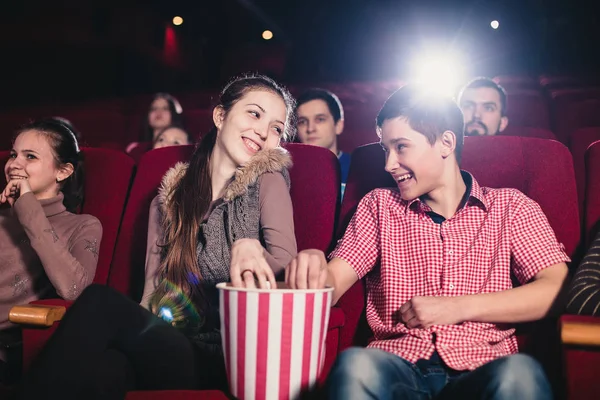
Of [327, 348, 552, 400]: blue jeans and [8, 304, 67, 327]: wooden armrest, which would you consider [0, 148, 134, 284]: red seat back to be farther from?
[327, 348, 552, 400]: blue jeans

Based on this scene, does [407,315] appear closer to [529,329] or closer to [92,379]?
[529,329]

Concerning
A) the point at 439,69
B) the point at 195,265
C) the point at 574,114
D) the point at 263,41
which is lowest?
the point at 195,265

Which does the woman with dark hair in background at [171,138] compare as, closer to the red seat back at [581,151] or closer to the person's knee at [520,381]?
the red seat back at [581,151]

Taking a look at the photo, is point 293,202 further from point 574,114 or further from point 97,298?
point 574,114

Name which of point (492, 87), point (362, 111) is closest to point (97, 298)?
point (492, 87)

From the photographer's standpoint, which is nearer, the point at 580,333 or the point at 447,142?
the point at 580,333

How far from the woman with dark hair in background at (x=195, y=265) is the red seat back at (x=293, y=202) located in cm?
6

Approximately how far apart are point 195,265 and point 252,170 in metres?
0.16

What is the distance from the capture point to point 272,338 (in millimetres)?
573

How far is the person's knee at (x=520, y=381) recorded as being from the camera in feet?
1.91

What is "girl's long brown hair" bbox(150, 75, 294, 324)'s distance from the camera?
880 mm

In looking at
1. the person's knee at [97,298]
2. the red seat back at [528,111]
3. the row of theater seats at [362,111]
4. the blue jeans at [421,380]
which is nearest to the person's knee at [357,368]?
the blue jeans at [421,380]

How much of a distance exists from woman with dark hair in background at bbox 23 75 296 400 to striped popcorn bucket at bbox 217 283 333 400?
0.05 metres

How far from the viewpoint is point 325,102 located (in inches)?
73.1
